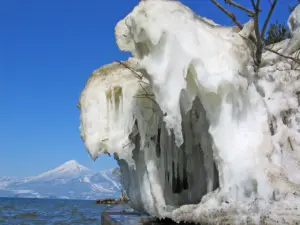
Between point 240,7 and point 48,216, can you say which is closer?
point 240,7

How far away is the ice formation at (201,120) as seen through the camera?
438cm

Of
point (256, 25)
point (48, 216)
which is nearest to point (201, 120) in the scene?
point (256, 25)

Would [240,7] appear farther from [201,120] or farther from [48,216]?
[48,216]

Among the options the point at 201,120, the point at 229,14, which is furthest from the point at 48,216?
the point at 229,14

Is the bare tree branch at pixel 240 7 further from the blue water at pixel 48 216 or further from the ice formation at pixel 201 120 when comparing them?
the blue water at pixel 48 216

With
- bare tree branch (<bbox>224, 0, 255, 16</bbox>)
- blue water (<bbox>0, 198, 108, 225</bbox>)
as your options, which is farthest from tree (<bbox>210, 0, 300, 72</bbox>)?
blue water (<bbox>0, 198, 108, 225</bbox>)

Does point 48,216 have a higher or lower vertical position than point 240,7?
lower

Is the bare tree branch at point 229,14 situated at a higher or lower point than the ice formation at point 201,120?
higher

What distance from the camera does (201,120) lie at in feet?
18.0

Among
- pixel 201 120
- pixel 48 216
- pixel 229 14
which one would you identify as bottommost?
pixel 48 216

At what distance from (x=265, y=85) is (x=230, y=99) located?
96 centimetres

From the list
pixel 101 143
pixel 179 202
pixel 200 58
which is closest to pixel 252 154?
pixel 200 58

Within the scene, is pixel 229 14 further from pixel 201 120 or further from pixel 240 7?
pixel 201 120

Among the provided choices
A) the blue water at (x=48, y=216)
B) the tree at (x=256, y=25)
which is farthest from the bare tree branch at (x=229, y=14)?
the blue water at (x=48, y=216)
